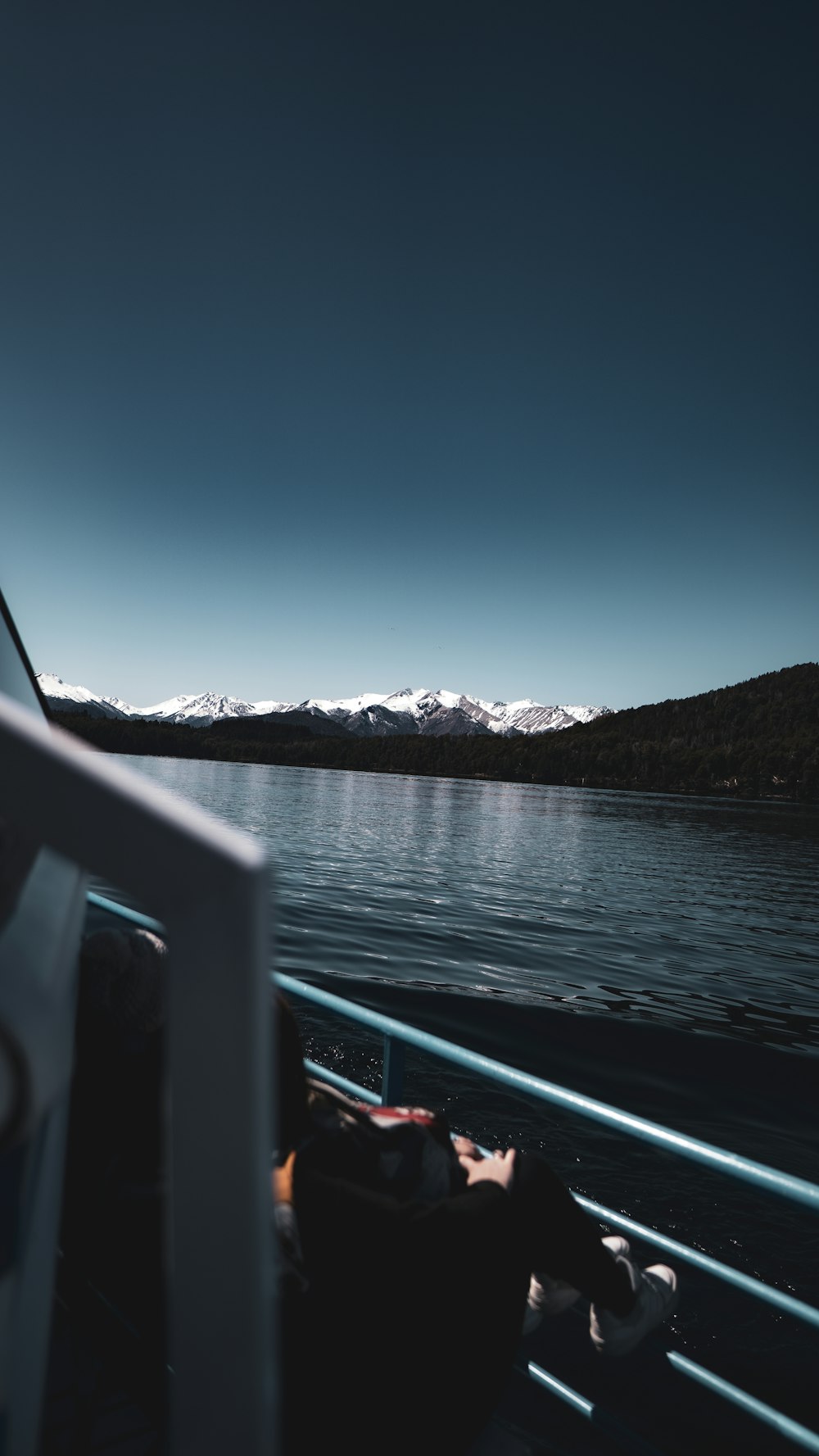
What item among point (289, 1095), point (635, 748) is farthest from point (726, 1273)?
point (635, 748)

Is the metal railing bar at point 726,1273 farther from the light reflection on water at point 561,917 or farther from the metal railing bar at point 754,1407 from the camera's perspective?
the light reflection on water at point 561,917

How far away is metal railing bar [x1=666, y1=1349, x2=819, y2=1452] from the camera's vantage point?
1888 mm

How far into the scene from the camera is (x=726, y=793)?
385ft

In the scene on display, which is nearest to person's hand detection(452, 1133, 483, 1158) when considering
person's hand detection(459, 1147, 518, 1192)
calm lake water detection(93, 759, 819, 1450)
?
person's hand detection(459, 1147, 518, 1192)

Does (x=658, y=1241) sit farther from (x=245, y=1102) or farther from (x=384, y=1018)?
(x=245, y=1102)

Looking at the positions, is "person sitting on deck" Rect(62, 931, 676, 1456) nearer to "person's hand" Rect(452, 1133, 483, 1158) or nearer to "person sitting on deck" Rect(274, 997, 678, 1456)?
"person sitting on deck" Rect(274, 997, 678, 1456)

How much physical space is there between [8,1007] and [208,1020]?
0.55ft

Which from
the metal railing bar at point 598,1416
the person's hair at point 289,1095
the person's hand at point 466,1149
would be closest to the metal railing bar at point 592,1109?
the person's hand at point 466,1149

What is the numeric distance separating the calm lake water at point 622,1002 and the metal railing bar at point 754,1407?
1666 millimetres

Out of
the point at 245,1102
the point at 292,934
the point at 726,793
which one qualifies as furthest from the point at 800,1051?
the point at 726,793

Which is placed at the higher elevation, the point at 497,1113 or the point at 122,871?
the point at 122,871

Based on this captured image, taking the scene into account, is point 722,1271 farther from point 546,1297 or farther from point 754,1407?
point 546,1297

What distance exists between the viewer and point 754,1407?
1987mm

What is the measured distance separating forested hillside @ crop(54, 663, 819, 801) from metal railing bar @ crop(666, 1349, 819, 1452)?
119m
